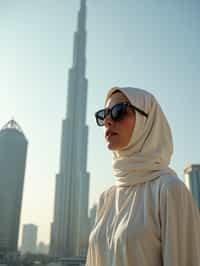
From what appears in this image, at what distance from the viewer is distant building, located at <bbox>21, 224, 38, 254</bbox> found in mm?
70481

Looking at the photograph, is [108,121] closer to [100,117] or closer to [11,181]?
[100,117]

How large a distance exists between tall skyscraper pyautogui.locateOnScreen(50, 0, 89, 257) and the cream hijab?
4547 centimetres

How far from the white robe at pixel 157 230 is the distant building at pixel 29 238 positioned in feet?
245

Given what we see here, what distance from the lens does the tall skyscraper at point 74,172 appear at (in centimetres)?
4444

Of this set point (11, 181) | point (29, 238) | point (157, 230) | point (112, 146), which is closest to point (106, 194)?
point (112, 146)

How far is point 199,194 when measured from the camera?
44250mm

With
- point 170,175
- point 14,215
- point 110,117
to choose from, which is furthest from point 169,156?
point 14,215

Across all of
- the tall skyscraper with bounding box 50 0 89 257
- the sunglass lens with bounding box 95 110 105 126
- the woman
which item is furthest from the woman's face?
the tall skyscraper with bounding box 50 0 89 257

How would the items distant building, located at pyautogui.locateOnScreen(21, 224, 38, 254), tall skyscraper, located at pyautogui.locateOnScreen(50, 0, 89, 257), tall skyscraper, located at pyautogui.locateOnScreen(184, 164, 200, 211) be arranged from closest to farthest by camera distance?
1. tall skyscraper, located at pyautogui.locateOnScreen(50, 0, 89, 257)
2. tall skyscraper, located at pyautogui.locateOnScreen(184, 164, 200, 211)
3. distant building, located at pyautogui.locateOnScreen(21, 224, 38, 254)

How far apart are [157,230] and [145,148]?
34cm

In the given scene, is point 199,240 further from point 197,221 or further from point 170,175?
point 170,175

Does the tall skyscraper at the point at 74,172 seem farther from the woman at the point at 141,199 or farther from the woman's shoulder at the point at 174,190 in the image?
the woman's shoulder at the point at 174,190

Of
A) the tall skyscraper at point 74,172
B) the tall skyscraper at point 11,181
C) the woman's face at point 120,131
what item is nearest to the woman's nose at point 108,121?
the woman's face at point 120,131

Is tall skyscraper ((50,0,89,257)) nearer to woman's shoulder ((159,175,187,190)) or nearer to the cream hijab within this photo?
the cream hijab
